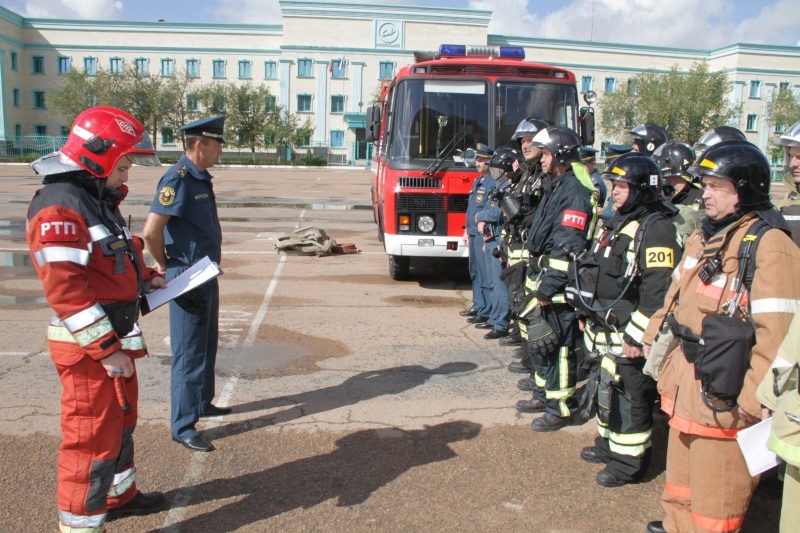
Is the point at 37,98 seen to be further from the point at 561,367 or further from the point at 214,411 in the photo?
the point at 561,367

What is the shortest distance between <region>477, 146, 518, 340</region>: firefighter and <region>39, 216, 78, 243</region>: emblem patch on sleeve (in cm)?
442

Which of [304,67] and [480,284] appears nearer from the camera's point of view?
[480,284]

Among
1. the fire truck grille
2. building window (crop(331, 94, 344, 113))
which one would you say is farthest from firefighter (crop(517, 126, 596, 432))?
building window (crop(331, 94, 344, 113))

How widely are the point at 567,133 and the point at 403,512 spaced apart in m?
2.85

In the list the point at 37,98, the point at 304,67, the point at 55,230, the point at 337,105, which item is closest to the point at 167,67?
the point at 37,98

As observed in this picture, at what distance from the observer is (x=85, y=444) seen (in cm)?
295

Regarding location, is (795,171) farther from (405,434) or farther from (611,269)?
(405,434)

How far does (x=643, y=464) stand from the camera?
3.95 meters

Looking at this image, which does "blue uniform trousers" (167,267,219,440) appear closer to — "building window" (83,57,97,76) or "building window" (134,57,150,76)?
"building window" (134,57,150,76)

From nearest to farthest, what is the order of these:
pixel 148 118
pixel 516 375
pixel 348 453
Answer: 1. pixel 348 453
2. pixel 516 375
3. pixel 148 118

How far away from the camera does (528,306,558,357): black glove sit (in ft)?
15.2

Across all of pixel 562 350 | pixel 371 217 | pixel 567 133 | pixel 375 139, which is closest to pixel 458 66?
pixel 375 139

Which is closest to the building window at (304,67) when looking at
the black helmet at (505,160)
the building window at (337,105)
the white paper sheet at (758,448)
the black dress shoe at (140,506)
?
the building window at (337,105)

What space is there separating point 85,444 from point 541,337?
9.66 ft
